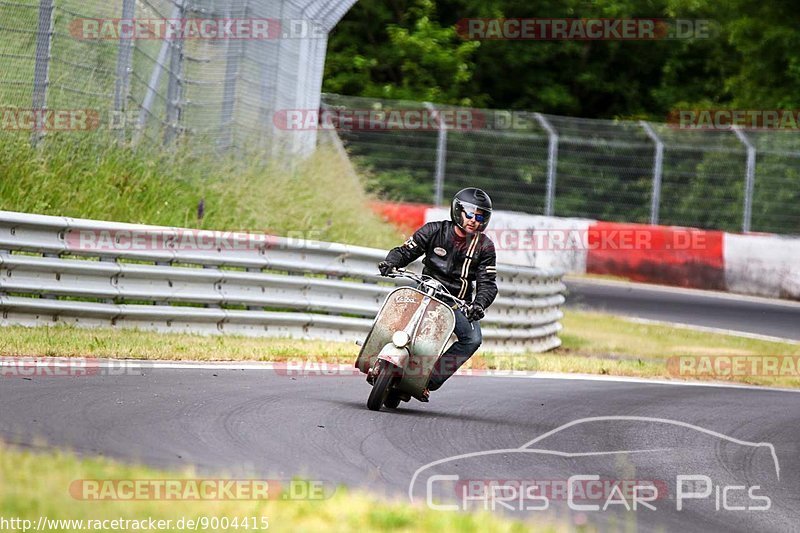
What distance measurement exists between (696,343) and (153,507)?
1462 cm

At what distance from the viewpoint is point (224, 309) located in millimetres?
13352

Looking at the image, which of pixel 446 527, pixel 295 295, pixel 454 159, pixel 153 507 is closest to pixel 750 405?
pixel 295 295

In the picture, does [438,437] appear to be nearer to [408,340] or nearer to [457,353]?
[408,340]

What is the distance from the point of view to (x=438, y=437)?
27.4 ft

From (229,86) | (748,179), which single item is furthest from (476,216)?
(748,179)

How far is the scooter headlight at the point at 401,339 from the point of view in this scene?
29.8 ft

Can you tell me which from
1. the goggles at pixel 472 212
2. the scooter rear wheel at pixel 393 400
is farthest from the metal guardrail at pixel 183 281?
the goggles at pixel 472 212

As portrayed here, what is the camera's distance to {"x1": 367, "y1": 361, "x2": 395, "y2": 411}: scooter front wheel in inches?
358

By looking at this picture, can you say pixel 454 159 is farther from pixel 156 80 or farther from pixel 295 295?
pixel 295 295

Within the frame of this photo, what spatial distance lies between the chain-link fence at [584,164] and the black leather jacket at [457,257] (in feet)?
47.3

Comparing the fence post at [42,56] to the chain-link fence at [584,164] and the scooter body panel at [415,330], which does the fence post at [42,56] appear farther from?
the chain-link fence at [584,164]

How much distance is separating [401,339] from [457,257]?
84 centimetres

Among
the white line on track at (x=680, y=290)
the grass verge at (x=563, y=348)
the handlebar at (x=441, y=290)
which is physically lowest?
the grass verge at (x=563, y=348)

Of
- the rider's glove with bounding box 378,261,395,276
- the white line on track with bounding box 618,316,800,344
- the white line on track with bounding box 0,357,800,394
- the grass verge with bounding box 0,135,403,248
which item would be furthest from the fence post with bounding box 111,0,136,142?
the white line on track with bounding box 618,316,800,344
